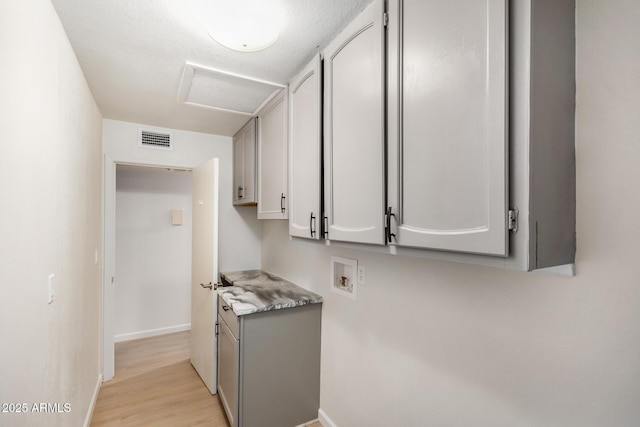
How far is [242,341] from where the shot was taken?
186 cm

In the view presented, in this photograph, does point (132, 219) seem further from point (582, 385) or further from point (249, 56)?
point (582, 385)

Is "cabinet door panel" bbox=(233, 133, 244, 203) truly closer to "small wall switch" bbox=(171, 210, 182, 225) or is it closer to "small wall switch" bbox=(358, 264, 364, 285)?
"small wall switch" bbox=(171, 210, 182, 225)

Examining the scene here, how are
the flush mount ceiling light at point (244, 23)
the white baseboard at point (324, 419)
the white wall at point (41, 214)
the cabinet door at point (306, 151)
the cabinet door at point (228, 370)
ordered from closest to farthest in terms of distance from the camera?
the white wall at point (41, 214) → the flush mount ceiling light at point (244, 23) → the cabinet door at point (306, 151) → the cabinet door at point (228, 370) → the white baseboard at point (324, 419)

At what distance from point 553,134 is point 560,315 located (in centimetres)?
54

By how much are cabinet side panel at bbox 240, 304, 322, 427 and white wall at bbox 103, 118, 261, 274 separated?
135 centimetres

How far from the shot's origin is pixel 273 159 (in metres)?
2.12

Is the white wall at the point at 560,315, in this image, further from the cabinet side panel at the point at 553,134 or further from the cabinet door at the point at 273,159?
the cabinet door at the point at 273,159

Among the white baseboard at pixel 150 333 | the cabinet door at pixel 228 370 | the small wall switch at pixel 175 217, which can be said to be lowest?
the white baseboard at pixel 150 333

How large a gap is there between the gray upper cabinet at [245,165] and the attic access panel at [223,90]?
309mm

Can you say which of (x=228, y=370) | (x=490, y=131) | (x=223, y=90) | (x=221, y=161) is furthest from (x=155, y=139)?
(x=490, y=131)

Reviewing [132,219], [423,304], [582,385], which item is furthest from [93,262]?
[582,385]

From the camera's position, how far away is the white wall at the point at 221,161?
2.69 m

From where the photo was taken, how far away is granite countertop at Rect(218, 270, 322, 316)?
1.91 metres

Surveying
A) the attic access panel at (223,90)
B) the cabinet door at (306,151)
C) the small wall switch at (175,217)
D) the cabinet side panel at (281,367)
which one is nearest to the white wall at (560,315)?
→ the cabinet door at (306,151)
